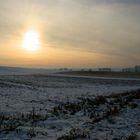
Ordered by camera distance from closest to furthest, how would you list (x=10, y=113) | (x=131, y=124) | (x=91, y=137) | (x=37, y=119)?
(x=91, y=137) → (x=131, y=124) → (x=37, y=119) → (x=10, y=113)

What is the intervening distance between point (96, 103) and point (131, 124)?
292 inches

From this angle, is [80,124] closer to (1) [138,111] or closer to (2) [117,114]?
(2) [117,114]

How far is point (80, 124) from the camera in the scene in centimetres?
1315

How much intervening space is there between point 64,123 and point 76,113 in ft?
9.95

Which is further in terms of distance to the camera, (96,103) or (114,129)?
(96,103)

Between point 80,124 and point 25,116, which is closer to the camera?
point 80,124

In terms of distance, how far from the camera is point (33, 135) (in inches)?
430

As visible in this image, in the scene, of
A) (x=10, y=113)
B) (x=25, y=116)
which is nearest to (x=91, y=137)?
(x=25, y=116)

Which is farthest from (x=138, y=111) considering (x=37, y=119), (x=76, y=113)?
(x=37, y=119)

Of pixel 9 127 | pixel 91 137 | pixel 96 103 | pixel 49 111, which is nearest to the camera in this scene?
pixel 91 137

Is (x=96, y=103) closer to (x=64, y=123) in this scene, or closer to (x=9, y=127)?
(x=64, y=123)

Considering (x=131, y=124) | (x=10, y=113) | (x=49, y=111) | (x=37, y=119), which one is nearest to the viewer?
(x=131, y=124)

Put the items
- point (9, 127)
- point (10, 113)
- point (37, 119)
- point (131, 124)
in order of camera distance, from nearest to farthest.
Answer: point (9, 127), point (131, 124), point (37, 119), point (10, 113)

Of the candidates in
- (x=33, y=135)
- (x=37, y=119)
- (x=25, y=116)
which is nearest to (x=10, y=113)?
(x=25, y=116)
